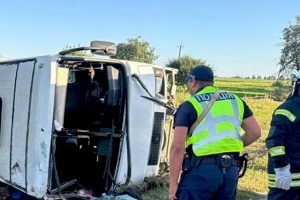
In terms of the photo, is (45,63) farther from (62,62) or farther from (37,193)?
(37,193)

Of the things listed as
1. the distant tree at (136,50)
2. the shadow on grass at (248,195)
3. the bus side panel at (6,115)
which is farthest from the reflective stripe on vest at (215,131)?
the distant tree at (136,50)

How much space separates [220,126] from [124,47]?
51.2 meters

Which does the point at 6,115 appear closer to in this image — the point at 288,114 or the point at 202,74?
the point at 202,74

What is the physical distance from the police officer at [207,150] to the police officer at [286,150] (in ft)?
1.32

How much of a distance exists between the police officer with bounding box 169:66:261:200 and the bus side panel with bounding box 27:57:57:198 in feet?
5.08

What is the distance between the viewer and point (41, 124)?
4.37m

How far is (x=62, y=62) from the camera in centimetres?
453

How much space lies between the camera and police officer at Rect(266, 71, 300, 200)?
3.65 meters

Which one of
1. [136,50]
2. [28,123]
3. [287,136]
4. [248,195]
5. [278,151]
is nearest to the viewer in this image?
[278,151]

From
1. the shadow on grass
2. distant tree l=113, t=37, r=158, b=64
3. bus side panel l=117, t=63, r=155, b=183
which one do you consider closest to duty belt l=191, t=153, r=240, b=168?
bus side panel l=117, t=63, r=155, b=183

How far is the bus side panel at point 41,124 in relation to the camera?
4348 millimetres

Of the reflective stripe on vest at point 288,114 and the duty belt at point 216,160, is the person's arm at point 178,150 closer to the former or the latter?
the duty belt at point 216,160

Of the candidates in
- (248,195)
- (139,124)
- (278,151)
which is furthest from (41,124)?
(248,195)

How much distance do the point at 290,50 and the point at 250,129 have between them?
114ft
